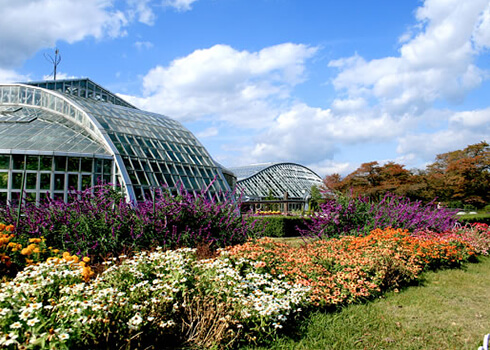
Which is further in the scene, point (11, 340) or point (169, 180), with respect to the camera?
point (169, 180)

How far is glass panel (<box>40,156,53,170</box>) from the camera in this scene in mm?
15021

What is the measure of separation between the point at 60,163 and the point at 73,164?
1.57 ft

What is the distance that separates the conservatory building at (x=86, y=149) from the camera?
14902mm

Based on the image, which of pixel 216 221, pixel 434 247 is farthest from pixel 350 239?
pixel 216 221

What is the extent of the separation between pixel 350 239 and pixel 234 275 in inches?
162

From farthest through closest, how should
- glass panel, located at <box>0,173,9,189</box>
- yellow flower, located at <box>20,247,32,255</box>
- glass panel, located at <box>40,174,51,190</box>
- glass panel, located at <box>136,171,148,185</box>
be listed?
glass panel, located at <box>136,171,148,185</box>, glass panel, located at <box>40,174,51,190</box>, glass panel, located at <box>0,173,9,189</box>, yellow flower, located at <box>20,247,32,255</box>

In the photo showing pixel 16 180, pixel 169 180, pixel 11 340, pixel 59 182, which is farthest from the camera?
pixel 169 180

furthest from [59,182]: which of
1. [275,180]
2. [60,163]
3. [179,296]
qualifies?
[275,180]

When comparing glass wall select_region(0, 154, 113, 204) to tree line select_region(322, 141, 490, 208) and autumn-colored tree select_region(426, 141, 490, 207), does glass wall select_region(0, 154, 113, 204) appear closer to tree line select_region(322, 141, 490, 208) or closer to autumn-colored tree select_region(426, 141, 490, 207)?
tree line select_region(322, 141, 490, 208)

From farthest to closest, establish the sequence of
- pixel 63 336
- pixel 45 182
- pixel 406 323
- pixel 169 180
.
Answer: pixel 169 180 → pixel 45 182 → pixel 406 323 → pixel 63 336

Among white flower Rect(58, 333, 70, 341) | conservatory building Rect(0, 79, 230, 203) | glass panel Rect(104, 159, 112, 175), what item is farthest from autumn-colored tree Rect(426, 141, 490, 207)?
white flower Rect(58, 333, 70, 341)

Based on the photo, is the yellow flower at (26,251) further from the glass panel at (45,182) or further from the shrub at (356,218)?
the glass panel at (45,182)

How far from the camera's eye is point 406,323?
185 inches

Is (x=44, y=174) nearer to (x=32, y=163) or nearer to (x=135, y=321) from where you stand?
(x=32, y=163)
